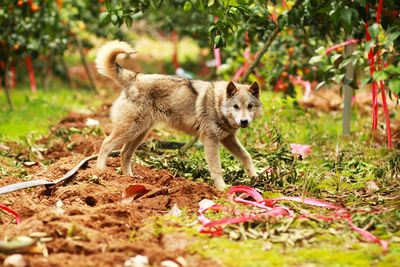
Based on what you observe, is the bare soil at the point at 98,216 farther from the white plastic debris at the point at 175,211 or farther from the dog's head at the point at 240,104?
the dog's head at the point at 240,104

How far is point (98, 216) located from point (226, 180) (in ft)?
6.45

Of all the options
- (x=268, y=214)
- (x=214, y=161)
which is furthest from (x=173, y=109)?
(x=268, y=214)

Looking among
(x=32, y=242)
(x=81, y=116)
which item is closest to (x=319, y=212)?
(x=32, y=242)

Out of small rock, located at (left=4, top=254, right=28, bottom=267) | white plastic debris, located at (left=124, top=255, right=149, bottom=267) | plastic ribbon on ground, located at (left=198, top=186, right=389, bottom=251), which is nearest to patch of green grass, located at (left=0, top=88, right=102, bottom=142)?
plastic ribbon on ground, located at (left=198, top=186, right=389, bottom=251)

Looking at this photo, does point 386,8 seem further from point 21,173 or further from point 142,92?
point 21,173

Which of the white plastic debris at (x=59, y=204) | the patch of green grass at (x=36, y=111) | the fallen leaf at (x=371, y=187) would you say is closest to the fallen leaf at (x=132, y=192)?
the white plastic debris at (x=59, y=204)

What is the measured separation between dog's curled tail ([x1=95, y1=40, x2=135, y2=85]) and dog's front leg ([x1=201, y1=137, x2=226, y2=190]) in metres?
1.22

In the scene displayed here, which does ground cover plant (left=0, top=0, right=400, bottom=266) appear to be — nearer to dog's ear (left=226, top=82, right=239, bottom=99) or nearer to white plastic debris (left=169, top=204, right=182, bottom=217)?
white plastic debris (left=169, top=204, right=182, bottom=217)

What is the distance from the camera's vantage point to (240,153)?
460cm

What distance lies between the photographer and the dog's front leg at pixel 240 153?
4.46m

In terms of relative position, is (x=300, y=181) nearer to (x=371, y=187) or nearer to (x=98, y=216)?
(x=371, y=187)

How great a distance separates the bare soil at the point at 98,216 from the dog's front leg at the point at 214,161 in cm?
43

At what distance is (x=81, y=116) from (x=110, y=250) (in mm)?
5384

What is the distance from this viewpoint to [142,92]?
4555 mm
